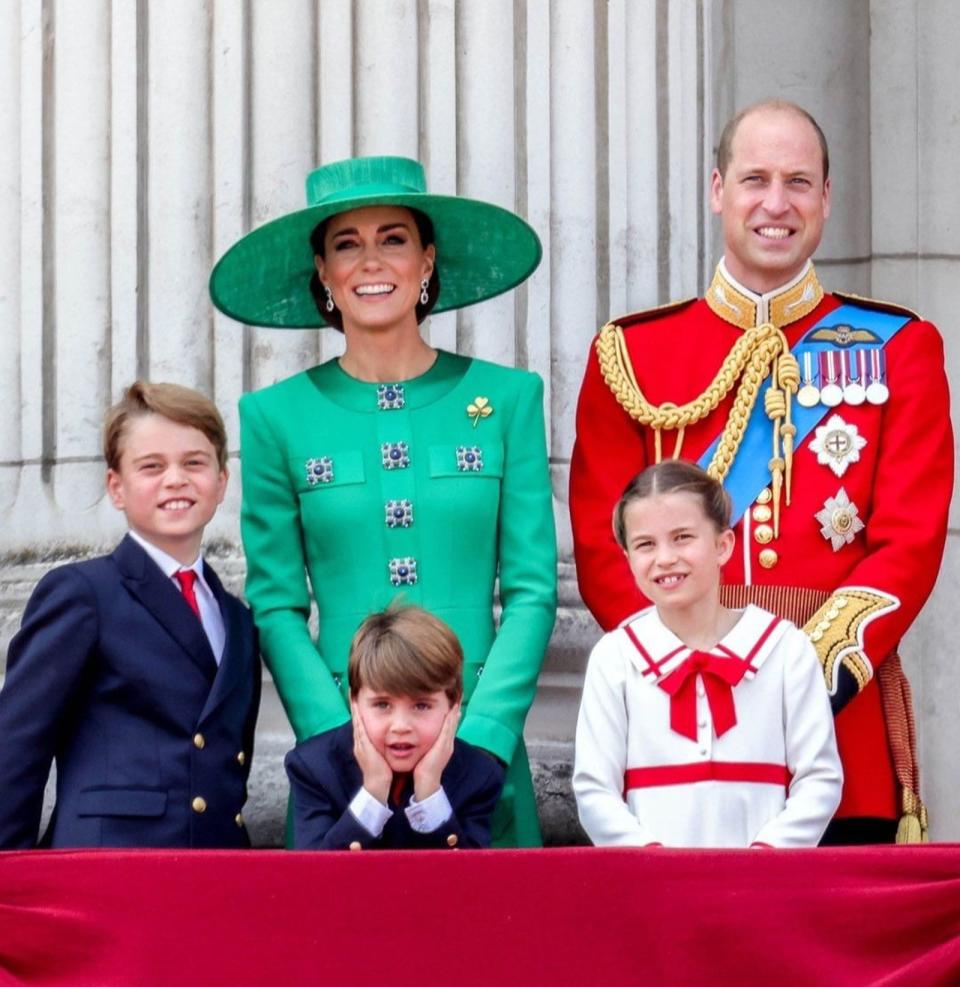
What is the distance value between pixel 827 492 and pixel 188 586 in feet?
3.53

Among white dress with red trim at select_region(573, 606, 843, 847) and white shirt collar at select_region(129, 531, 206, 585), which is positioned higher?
white shirt collar at select_region(129, 531, 206, 585)

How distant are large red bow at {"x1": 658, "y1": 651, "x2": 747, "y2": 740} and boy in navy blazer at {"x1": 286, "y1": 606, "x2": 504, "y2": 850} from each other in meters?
0.33

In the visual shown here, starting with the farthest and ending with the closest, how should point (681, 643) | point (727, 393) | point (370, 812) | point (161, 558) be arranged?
point (727, 393) < point (161, 558) < point (681, 643) < point (370, 812)

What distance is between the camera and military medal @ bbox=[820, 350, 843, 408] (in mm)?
4660

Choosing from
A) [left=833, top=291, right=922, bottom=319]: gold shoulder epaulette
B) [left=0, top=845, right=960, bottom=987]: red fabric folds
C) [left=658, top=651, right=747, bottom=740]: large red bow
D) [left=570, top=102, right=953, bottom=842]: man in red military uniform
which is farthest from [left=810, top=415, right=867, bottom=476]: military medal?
[left=0, top=845, right=960, bottom=987]: red fabric folds

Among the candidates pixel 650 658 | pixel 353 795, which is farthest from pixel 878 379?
pixel 353 795

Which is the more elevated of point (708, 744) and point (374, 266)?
point (374, 266)

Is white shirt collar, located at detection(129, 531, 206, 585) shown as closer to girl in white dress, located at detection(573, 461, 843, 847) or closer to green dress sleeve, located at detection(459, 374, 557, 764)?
green dress sleeve, located at detection(459, 374, 557, 764)

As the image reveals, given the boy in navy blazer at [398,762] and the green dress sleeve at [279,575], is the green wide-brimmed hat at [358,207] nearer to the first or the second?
the green dress sleeve at [279,575]

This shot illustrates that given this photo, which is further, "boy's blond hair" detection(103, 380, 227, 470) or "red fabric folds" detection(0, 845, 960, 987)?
"boy's blond hair" detection(103, 380, 227, 470)

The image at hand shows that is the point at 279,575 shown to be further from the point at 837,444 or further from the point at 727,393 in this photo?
the point at 837,444

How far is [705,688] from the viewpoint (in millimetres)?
4215

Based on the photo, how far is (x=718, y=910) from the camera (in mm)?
3752

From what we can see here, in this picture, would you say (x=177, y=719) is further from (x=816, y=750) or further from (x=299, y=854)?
(x=816, y=750)
